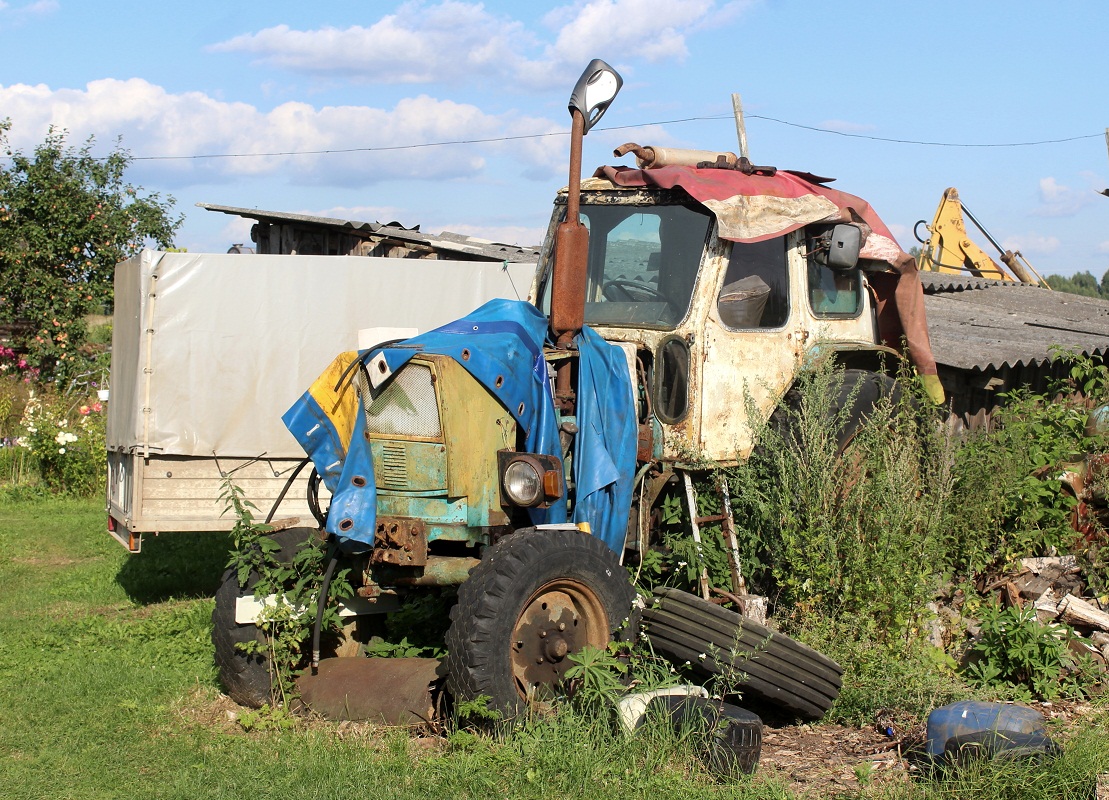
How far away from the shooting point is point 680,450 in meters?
5.82

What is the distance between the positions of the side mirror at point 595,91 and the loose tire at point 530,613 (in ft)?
7.08

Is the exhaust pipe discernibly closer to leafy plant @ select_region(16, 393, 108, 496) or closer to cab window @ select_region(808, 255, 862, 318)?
cab window @ select_region(808, 255, 862, 318)

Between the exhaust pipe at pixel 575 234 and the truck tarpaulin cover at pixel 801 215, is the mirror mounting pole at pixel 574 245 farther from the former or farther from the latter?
the truck tarpaulin cover at pixel 801 215

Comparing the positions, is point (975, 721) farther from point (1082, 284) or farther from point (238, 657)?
point (1082, 284)

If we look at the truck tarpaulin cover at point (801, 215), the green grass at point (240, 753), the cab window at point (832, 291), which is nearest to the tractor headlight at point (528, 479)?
the green grass at point (240, 753)

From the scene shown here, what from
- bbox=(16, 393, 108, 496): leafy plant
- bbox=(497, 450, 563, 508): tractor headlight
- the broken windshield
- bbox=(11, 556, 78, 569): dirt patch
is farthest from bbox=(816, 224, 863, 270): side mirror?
bbox=(16, 393, 108, 496): leafy plant

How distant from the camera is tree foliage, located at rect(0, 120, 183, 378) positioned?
59.1 ft

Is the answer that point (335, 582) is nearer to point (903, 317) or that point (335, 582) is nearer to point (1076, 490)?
point (903, 317)

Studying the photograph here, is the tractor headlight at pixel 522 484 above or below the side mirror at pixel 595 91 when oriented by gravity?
below

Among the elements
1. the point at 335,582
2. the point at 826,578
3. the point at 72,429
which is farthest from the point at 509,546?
the point at 72,429

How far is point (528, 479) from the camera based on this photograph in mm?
4973

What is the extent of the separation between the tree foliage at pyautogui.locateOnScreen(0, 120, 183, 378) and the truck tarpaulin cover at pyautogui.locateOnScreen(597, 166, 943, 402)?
47.4 feet

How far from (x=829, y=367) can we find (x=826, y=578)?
45.6 inches

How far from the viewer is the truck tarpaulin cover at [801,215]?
592cm
